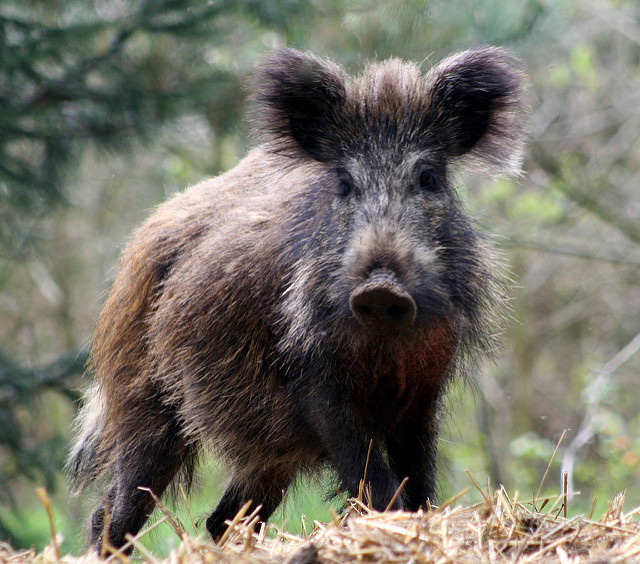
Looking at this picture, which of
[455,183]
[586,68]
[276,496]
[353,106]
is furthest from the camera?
[586,68]

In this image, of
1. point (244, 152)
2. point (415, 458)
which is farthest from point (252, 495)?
point (244, 152)

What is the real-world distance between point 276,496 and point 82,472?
Result: 1224mm

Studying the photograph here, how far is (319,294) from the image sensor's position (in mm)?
3967

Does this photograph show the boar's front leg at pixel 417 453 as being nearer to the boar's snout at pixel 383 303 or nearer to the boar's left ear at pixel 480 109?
the boar's snout at pixel 383 303

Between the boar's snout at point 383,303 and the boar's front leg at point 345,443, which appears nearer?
the boar's snout at point 383,303

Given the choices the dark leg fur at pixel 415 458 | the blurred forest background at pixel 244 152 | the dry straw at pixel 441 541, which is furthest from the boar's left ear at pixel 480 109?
the dry straw at pixel 441 541

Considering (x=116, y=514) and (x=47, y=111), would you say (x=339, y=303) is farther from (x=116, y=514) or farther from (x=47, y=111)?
(x=47, y=111)

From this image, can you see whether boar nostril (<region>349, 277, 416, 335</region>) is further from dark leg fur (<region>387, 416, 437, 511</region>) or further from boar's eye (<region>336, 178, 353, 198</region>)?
dark leg fur (<region>387, 416, 437, 511</region>)

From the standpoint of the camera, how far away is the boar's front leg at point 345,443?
12.6 ft

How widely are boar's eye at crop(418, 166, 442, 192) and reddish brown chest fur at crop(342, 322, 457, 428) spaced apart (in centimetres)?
63

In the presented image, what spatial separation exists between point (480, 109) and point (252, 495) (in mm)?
2447

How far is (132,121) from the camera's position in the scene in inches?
289

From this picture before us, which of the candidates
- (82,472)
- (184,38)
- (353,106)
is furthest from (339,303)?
(184,38)

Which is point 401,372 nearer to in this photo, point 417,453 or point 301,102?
point 417,453
